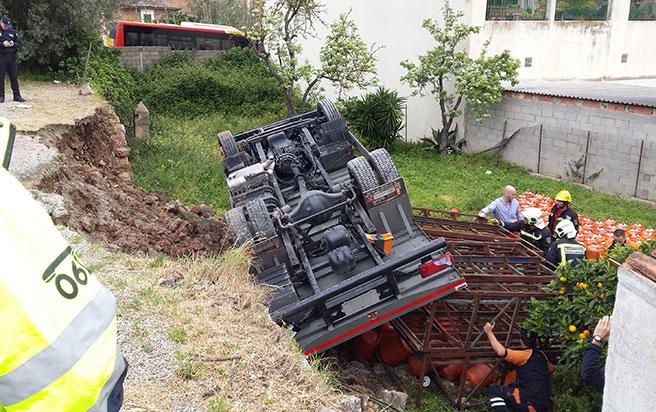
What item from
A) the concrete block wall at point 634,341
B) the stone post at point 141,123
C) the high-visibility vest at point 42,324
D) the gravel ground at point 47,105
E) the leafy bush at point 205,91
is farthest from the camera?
the leafy bush at point 205,91

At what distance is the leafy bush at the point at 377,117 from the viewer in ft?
54.2

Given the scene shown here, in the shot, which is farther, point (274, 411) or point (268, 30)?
point (268, 30)

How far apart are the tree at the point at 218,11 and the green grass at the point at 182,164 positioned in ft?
64.6

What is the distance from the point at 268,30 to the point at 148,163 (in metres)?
4.51

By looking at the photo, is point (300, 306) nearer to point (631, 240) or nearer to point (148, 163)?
point (631, 240)

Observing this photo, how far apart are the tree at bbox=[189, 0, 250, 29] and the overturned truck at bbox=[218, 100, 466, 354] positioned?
28.0 m

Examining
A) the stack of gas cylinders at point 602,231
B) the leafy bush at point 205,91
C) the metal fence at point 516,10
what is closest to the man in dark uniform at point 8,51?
the leafy bush at point 205,91

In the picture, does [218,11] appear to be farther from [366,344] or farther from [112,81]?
[366,344]

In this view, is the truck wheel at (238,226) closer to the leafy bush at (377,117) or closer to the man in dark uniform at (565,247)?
the man in dark uniform at (565,247)

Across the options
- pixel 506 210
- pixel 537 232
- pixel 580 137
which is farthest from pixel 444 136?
pixel 537 232

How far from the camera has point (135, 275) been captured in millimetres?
5492

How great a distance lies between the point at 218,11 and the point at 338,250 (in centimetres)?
3214

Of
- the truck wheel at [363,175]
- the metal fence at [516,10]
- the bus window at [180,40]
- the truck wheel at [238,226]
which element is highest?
the metal fence at [516,10]

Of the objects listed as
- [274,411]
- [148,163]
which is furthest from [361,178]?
[148,163]
